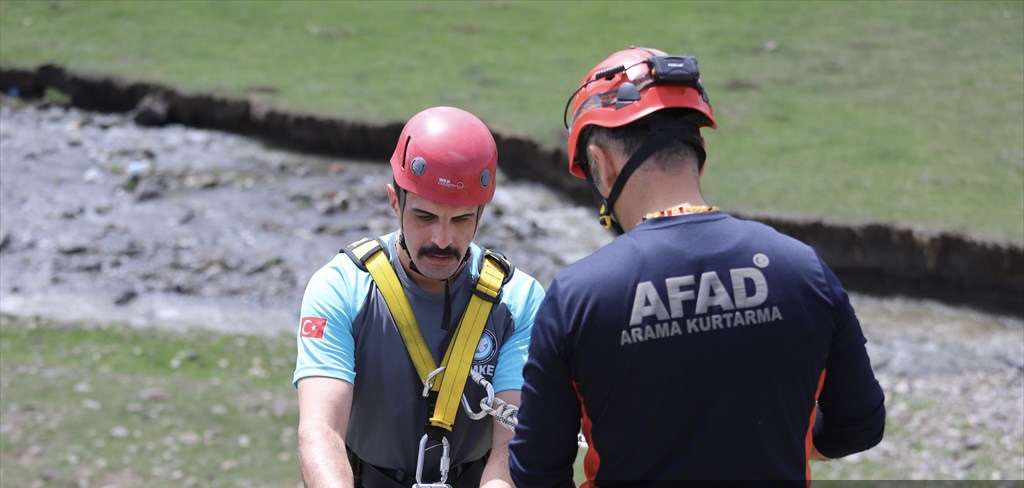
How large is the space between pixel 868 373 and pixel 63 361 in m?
7.87

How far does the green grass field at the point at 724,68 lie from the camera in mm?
13609

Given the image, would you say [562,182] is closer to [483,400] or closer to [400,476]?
[400,476]

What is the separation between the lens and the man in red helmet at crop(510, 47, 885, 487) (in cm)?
266

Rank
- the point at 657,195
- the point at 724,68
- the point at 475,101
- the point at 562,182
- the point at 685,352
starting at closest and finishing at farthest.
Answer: the point at 685,352 → the point at 657,195 → the point at 562,182 → the point at 475,101 → the point at 724,68

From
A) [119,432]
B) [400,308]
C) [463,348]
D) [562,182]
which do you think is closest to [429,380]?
[463,348]

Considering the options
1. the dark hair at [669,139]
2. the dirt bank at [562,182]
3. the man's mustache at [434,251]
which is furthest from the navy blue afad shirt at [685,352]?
the dirt bank at [562,182]

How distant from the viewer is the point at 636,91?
2.93 m

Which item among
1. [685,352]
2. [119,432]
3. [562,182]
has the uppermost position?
[685,352]

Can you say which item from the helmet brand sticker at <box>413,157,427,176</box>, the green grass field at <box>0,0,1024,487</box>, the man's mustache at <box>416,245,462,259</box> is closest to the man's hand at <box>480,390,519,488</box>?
the man's mustache at <box>416,245,462,259</box>

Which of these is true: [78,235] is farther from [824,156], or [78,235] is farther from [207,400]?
[824,156]

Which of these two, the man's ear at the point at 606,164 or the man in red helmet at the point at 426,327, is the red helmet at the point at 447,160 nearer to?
the man in red helmet at the point at 426,327

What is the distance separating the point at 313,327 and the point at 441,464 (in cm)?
63

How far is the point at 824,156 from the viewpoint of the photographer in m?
14.5

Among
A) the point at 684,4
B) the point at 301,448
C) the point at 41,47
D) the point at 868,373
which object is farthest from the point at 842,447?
the point at 684,4
